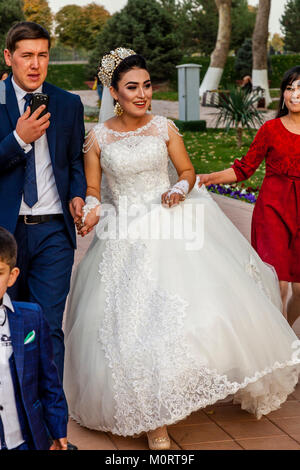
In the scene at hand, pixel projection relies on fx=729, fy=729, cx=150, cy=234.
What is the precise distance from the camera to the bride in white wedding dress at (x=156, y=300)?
12.1 ft

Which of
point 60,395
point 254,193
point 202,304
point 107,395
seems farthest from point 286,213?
point 254,193

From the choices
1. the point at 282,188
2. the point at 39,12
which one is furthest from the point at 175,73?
the point at 282,188

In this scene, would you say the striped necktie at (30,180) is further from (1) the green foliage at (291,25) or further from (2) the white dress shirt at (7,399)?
(1) the green foliage at (291,25)

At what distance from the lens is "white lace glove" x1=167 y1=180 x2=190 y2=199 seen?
13.5 feet

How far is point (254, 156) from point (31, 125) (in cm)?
198

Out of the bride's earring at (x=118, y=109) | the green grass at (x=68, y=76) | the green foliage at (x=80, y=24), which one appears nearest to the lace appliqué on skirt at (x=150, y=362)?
the bride's earring at (x=118, y=109)

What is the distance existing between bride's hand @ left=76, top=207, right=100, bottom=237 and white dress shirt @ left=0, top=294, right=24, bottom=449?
1366 millimetres

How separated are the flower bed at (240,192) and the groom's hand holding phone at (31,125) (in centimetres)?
793

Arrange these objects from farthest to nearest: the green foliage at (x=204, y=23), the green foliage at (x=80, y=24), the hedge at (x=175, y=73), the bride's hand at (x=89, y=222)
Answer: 1. the green foliage at (x=80, y=24)
2. the green foliage at (x=204, y=23)
3. the hedge at (x=175, y=73)
4. the bride's hand at (x=89, y=222)

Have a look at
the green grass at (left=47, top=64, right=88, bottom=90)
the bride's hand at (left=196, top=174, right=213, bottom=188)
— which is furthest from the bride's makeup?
the green grass at (left=47, top=64, right=88, bottom=90)

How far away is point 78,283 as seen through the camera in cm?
432

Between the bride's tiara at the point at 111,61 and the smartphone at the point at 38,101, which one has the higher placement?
the bride's tiara at the point at 111,61

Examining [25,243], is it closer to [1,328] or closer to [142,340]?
[142,340]

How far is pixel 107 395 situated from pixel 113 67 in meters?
1.90
